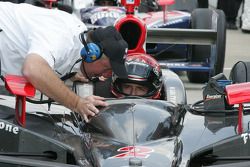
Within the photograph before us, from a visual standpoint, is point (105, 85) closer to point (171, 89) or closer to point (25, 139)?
point (171, 89)

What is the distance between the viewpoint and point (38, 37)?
15.6 feet

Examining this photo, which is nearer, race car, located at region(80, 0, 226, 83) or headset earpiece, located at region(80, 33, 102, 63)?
headset earpiece, located at region(80, 33, 102, 63)

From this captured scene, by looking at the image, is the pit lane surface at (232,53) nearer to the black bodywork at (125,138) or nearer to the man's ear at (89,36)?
the man's ear at (89,36)

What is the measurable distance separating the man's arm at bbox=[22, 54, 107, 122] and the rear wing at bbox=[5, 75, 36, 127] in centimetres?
22

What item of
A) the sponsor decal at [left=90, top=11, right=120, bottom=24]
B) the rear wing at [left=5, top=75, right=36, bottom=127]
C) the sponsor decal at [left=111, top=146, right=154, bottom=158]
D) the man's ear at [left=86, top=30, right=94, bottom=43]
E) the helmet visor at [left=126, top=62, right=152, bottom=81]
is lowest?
the sponsor decal at [left=90, top=11, right=120, bottom=24]

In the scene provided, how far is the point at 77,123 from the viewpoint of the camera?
14.8 feet

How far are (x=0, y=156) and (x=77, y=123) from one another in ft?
3.19

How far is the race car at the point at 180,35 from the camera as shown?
8.60 m

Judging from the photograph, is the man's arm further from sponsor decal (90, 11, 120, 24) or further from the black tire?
sponsor decal (90, 11, 120, 24)

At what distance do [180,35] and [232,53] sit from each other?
11.2 feet

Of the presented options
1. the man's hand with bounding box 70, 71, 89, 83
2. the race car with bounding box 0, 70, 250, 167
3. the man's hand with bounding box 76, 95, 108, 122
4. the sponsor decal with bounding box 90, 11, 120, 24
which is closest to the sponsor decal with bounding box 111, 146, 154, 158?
the race car with bounding box 0, 70, 250, 167

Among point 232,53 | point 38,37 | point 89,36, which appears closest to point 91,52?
point 89,36

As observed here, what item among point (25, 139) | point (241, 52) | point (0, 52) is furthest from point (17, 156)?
point (241, 52)

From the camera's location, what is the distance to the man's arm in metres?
4.38
